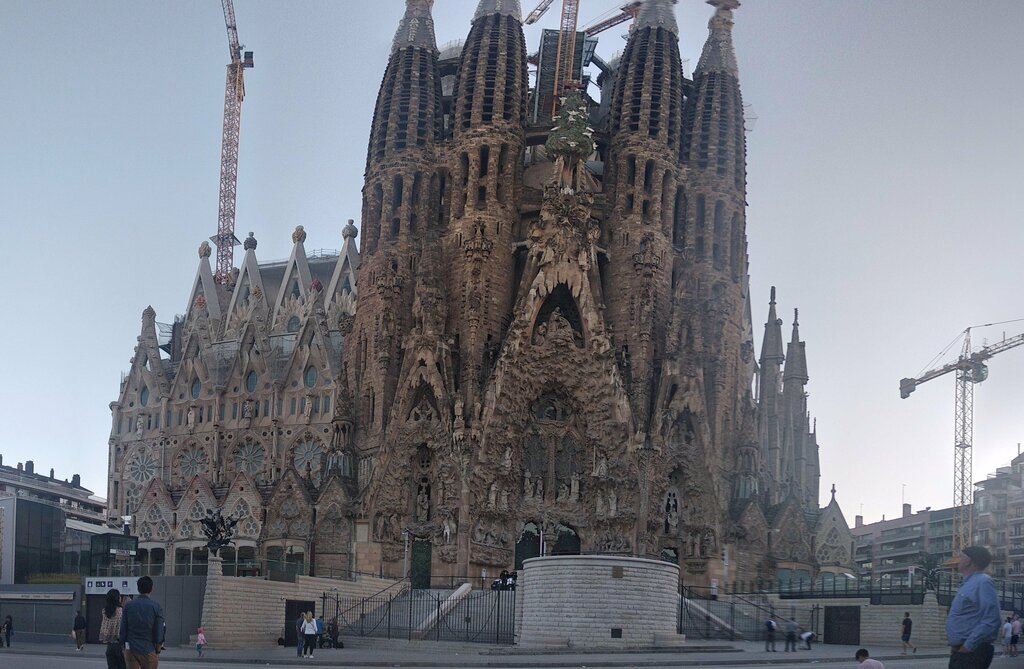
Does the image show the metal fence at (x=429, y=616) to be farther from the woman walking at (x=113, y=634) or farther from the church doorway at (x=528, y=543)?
the woman walking at (x=113, y=634)

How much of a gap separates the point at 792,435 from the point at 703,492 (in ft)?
71.1

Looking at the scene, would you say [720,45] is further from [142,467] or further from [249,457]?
[142,467]

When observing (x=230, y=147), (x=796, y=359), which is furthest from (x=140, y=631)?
(x=230, y=147)

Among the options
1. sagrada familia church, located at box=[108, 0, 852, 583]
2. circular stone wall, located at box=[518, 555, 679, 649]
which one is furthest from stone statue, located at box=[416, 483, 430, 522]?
circular stone wall, located at box=[518, 555, 679, 649]

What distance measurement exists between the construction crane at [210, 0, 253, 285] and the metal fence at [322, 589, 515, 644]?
195 ft

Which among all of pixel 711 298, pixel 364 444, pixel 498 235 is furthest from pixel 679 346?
pixel 364 444

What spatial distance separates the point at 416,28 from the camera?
75.9 meters

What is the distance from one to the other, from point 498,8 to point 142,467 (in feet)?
120

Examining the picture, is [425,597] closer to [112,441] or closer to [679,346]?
[679,346]

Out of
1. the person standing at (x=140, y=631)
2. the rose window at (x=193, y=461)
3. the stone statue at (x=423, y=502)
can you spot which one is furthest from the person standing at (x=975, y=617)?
the rose window at (x=193, y=461)

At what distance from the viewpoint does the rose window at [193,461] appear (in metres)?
81.0

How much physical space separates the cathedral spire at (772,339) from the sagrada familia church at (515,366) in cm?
464

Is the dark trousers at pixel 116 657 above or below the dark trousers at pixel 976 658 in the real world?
below

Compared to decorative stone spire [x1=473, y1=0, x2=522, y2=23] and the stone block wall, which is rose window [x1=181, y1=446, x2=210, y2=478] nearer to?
decorative stone spire [x1=473, y1=0, x2=522, y2=23]
